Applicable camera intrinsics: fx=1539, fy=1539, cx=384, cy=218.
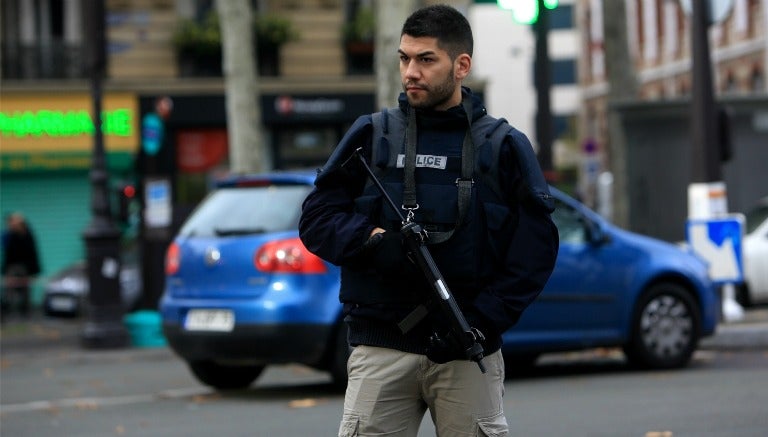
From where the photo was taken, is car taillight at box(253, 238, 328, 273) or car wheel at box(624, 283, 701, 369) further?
car wheel at box(624, 283, 701, 369)

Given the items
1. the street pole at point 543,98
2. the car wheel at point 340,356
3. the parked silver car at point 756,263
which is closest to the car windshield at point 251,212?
the car wheel at point 340,356

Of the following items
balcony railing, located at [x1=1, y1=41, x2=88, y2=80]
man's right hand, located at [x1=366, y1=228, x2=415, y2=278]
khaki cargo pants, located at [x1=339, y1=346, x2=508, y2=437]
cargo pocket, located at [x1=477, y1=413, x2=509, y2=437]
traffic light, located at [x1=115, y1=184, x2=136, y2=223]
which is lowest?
cargo pocket, located at [x1=477, y1=413, x2=509, y2=437]

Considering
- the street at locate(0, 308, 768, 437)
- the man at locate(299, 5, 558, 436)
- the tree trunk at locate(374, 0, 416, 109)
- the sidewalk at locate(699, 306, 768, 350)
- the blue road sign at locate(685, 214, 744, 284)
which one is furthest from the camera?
the tree trunk at locate(374, 0, 416, 109)

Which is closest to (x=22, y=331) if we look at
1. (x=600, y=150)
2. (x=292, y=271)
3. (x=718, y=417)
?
(x=292, y=271)

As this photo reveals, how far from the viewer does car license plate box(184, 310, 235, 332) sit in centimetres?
1038

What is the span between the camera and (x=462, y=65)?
4.52 m

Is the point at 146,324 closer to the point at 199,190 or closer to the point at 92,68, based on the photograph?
the point at 92,68

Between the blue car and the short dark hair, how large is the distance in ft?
19.1

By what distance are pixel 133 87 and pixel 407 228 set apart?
87.4ft

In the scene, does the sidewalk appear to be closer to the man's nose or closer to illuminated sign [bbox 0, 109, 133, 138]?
the man's nose

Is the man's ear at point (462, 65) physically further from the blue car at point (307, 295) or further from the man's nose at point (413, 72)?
the blue car at point (307, 295)

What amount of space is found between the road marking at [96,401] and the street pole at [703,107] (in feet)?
20.7

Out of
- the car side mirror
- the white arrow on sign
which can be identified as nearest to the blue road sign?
the white arrow on sign

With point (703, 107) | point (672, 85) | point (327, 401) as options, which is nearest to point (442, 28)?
point (327, 401)
